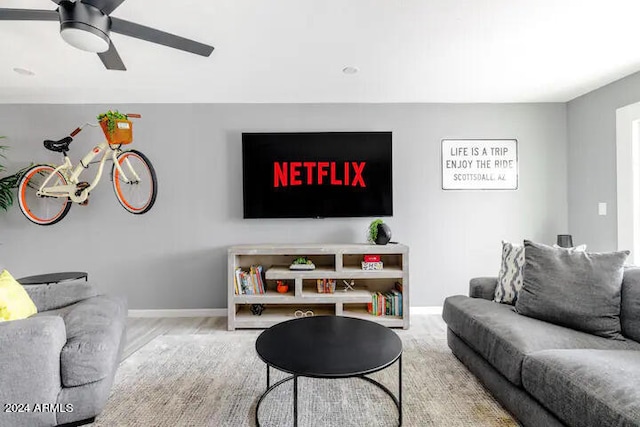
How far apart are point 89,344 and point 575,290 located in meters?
2.64

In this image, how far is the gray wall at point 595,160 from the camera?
9.68 feet

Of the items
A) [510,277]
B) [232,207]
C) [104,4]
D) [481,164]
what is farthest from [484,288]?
[104,4]

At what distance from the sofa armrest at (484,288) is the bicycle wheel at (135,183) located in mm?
3100

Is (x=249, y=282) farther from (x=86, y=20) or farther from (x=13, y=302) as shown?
(x=86, y=20)

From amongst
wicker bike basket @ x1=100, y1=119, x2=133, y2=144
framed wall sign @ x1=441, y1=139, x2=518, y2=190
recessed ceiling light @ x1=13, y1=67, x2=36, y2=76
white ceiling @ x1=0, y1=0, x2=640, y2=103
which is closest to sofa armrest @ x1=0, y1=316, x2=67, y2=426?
white ceiling @ x1=0, y1=0, x2=640, y2=103

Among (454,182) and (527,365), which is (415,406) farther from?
(454,182)

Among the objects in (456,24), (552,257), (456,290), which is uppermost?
(456,24)

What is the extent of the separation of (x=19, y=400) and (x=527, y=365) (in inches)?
93.4

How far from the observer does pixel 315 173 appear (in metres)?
3.42

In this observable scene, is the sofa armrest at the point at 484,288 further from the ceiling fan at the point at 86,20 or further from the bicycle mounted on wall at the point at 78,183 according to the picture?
the bicycle mounted on wall at the point at 78,183

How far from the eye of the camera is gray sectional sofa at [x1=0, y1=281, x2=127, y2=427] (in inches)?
57.9

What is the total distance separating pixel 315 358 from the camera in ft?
4.96

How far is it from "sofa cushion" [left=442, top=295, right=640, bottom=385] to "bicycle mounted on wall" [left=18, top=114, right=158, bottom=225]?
3.10m

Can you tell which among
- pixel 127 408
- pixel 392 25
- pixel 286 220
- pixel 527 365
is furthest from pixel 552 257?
pixel 127 408
